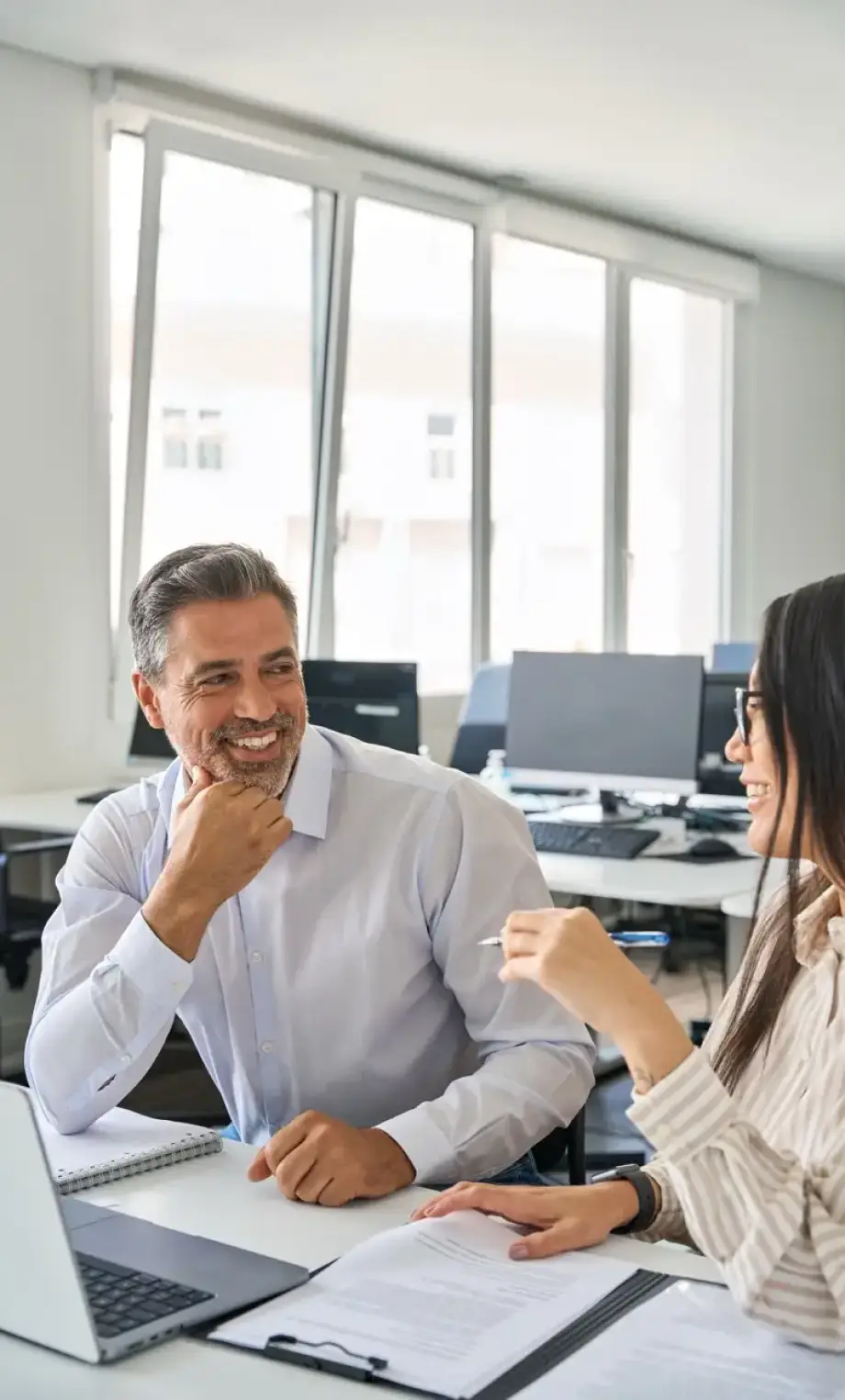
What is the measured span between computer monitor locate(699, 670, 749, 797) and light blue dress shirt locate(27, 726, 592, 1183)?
234 cm

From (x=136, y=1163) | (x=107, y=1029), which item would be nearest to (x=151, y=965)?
(x=107, y=1029)

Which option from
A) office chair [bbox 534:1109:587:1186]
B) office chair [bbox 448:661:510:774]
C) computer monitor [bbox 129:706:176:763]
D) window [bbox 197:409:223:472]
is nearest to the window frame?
window [bbox 197:409:223:472]

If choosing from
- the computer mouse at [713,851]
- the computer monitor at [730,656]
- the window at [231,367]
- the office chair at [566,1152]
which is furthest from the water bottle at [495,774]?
the office chair at [566,1152]

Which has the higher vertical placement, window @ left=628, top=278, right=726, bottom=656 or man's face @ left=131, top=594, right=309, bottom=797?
window @ left=628, top=278, right=726, bottom=656

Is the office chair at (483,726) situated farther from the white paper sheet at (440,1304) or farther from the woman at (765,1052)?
the white paper sheet at (440,1304)

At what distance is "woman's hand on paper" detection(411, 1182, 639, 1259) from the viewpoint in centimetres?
129

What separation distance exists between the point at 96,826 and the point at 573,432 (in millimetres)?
5626

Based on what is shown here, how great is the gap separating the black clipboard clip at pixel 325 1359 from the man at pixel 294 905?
558mm

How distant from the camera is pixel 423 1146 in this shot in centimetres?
154

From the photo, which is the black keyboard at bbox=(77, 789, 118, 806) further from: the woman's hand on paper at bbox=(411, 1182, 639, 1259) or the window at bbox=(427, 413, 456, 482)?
the woman's hand on paper at bbox=(411, 1182, 639, 1259)

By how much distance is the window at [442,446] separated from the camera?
254 inches

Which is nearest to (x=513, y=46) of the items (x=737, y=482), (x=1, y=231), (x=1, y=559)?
(x=1, y=231)

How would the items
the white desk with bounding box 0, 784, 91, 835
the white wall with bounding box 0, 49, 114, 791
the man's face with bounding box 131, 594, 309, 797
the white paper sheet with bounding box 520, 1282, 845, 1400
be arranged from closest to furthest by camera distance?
the white paper sheet with bounding box 520, 1282, 845, 1400, the man's face with bounding box 131, 594, 309, 797, the white desk with bounding box 0, 784, 91, 835, the white wall with bounding box 0, 49, 114, 791

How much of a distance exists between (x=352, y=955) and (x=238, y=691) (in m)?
0.33
